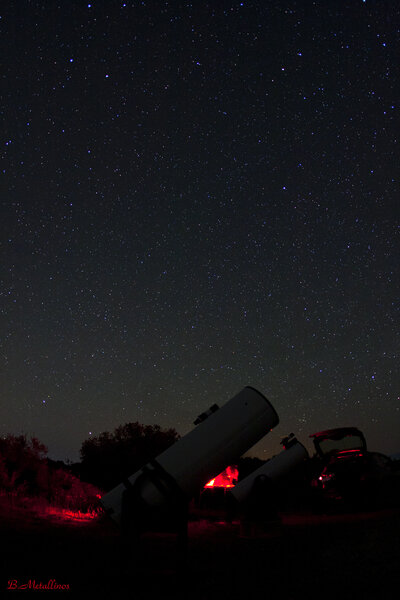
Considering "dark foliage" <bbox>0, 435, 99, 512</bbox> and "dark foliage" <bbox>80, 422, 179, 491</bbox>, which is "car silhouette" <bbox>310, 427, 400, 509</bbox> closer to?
"dark foliage" <bbox>0, 435, 99, 512</bbox>

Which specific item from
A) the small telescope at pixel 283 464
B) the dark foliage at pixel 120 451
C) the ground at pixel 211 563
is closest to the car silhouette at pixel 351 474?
the small telescope at pixel 283 464

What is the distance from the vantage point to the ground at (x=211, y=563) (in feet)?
12.9

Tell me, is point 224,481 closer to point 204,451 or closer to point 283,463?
point 283,463

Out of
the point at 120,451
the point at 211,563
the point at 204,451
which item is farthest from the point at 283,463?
the point at 120,451

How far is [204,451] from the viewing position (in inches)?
159

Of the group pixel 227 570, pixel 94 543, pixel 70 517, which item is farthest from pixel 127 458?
pixel 227 570

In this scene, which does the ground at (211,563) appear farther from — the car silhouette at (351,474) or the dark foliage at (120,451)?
the dark foliage at (120,451)

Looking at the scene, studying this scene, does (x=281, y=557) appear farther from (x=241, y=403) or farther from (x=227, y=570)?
(x=241, y=403)

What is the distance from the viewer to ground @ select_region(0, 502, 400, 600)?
12.9 feet

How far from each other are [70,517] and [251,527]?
4.25 meters

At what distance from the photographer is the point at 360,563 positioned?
5.10m

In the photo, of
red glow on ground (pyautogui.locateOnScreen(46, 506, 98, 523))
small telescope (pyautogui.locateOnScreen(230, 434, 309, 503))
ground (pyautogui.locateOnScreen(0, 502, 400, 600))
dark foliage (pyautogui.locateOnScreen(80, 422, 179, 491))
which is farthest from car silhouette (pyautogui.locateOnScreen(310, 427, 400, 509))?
dark foliage (pyautogui.locateOnScreen(80, 422, 179, 491))

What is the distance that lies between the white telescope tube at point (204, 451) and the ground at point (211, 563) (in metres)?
0.53

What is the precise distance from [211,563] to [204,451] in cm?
212
